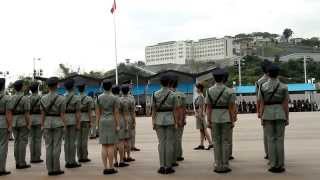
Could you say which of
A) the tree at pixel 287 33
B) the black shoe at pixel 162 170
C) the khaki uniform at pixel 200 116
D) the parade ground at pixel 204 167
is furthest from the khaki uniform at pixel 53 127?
the tree at pixel 287 33

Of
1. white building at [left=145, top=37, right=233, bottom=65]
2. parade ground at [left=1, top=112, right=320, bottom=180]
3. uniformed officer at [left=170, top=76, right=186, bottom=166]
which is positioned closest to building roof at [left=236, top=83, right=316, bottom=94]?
parade ground at [left=1, top=112, right=320, bottom=180]

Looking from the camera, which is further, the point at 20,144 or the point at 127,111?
the point at 127,111

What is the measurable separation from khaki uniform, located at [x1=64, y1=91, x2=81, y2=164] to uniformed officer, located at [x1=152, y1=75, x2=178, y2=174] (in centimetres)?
227

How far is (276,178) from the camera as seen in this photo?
885cm

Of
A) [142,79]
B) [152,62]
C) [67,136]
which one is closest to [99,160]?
[67,136]

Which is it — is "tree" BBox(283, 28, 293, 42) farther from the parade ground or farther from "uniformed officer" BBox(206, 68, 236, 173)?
"uniformed officer" BBox(206, 68, 236, 173)

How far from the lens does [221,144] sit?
385 inches

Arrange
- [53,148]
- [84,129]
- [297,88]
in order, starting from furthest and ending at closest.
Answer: [297,88], [84,129], [53,148]

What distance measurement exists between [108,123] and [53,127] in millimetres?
1181

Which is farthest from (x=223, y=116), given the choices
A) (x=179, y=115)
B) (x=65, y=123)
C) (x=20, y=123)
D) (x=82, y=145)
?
(x=20, y=123)

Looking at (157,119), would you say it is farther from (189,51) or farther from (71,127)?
(189,51)

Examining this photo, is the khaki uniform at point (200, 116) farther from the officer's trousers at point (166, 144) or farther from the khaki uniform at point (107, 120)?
the khaki uniform at point (107, 120)

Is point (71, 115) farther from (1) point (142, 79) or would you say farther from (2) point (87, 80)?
(1) point (142, 79)

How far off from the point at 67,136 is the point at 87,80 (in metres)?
33.7
